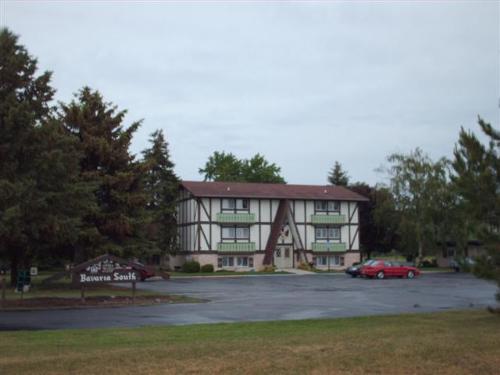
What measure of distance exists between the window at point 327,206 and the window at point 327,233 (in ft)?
5.85

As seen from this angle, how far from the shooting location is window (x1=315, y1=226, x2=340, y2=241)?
65750mm

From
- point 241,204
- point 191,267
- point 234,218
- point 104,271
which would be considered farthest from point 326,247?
point 104,271

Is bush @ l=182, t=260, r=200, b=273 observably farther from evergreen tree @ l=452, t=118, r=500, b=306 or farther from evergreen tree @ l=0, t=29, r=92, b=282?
evergreen tree @ l=452, t=118, r=500, b=306

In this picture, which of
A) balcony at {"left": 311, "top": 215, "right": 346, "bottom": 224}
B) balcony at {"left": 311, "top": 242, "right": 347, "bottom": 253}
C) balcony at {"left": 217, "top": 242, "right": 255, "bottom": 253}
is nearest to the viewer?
balcony at {"left": 217, "top": 242, "right": 255, "bottom": 253}

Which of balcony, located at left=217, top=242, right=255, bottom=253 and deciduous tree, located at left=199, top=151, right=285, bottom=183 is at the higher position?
deciduous tree, located at left=199, top=151, right=285, bottom=183

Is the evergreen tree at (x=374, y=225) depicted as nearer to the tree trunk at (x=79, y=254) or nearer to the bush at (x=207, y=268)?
the bush at (x=207, y=268)

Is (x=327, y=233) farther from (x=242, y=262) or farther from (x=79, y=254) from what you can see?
(x=79, y=254)

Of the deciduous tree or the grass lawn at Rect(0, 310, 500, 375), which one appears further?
the deciduous tree

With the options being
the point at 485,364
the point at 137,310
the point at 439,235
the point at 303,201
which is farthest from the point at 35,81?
the point at 439,235

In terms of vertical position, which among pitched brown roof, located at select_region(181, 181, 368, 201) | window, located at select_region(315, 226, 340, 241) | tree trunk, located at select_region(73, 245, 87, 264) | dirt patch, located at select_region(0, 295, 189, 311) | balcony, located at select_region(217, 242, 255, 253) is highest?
pitched brown roof, located at select_region(181, 181, 368, 201)

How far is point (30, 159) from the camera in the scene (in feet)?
80.0

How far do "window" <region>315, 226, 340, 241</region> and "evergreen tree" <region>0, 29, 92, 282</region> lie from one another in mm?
40070

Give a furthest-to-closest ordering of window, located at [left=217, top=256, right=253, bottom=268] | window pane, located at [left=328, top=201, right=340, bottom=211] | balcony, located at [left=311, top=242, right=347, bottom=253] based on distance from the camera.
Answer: window pane, located at [left=328, top=201, right=340, bottom=211] → balcony, located at [left=311, top=242, right=347, bottom=253] → window, located at [left=217, top=256, right=253, bottom=268]

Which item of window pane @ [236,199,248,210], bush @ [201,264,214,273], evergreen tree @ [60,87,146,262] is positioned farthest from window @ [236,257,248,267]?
evergreen tree @ [60,87,146,262]
